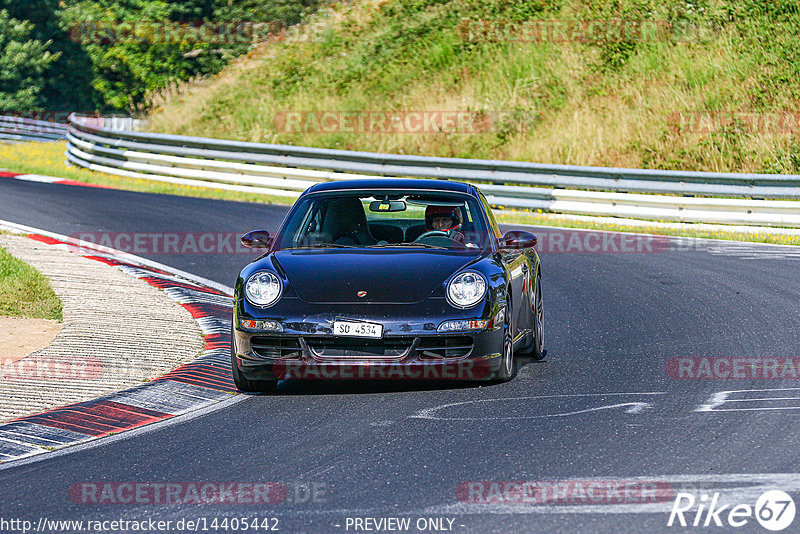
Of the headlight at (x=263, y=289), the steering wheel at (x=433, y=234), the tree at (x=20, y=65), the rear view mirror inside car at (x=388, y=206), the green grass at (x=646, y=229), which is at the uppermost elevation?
the tree at (x=20, y=65)

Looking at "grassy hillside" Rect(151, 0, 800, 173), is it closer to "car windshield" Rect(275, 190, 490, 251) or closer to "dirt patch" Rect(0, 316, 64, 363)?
"car windshield" Rect(275, 190, 490, 251)

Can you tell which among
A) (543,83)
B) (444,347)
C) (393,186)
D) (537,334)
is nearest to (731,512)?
(444,347)

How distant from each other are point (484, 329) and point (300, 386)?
1406 mm

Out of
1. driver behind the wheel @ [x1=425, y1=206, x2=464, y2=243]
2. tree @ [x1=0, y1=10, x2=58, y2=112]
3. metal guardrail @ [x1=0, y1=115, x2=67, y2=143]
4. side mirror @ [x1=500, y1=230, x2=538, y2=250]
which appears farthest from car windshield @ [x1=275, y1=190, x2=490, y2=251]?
tree @ [x1=0, y1=10, x2=58, y2=112]

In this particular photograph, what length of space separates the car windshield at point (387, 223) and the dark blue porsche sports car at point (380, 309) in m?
0.02

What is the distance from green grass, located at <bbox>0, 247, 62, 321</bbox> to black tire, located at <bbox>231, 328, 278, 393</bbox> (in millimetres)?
3072

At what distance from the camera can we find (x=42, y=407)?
24.2 ft

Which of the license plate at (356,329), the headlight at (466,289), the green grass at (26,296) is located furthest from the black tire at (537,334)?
the green grass at (26,296)

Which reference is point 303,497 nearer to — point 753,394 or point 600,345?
point 753,394

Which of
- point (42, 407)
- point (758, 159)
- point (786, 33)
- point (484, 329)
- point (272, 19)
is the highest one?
point (272, 19)

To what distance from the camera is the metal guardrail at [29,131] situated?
1774 inches

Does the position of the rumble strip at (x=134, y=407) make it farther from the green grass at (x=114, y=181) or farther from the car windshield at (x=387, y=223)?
the green grass at (x=114, y=181)

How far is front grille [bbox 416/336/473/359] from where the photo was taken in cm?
749

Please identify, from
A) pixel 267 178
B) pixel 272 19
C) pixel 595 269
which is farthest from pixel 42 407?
pixel 272 19
